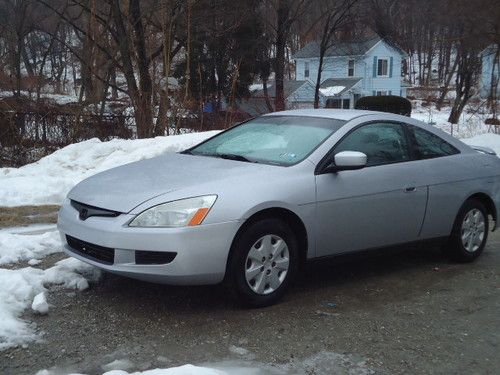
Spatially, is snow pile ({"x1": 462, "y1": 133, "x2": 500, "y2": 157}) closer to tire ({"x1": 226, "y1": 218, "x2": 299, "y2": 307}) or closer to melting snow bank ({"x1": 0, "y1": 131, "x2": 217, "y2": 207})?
melting snow bank ({"x1": 0, "y1": 131, "x2": 217, "y2": 207})

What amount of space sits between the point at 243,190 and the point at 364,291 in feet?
5.02

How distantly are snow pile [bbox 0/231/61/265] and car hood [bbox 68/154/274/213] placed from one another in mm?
1145

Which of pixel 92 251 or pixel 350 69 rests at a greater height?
pixel 350 69

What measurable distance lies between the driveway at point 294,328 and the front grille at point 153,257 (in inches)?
17.6

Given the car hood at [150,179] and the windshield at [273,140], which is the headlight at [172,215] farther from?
the windshield at [273,140]

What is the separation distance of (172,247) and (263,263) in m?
0.78

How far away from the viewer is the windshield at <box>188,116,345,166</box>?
16.9ft

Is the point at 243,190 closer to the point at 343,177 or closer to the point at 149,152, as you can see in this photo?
Result: the point at 343,177

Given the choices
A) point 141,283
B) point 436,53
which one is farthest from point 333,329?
point 436,53

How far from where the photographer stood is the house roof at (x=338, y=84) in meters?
49.0

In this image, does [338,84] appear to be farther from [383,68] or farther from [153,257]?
[153,257]

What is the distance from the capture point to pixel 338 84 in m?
50.5

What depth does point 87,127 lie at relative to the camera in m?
13.9

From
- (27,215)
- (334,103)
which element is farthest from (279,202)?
(334,103)
